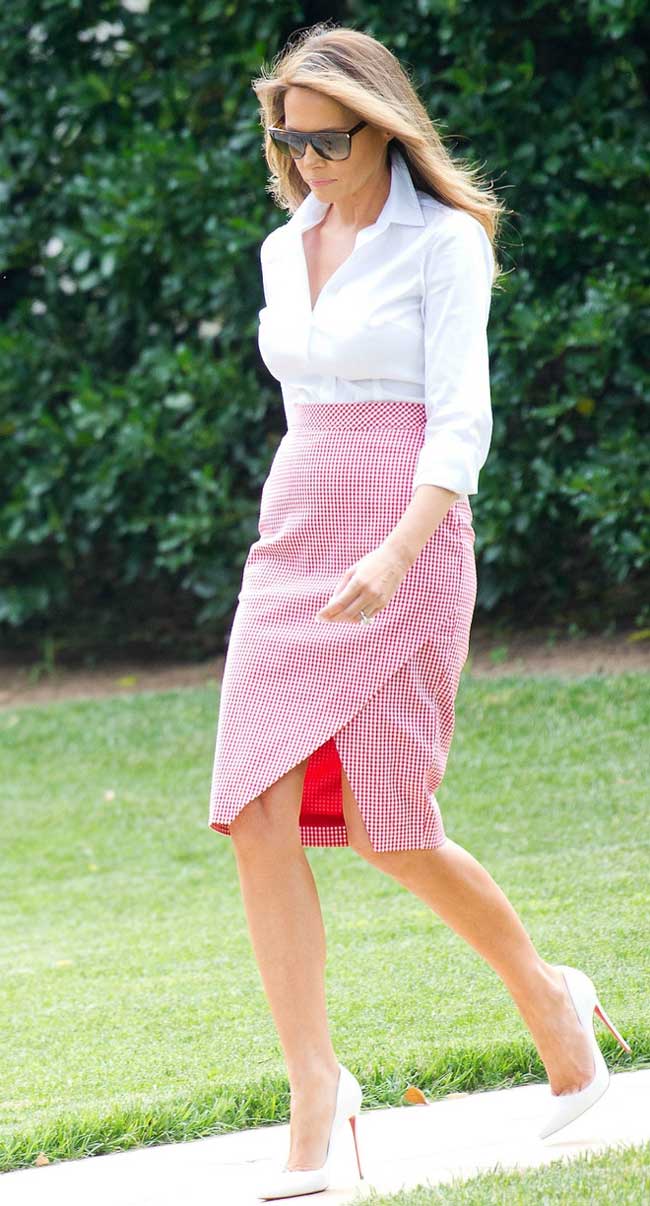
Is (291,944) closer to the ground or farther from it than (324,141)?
closer to the ground

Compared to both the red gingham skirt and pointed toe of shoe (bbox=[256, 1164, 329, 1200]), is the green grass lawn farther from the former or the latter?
the red gingham skirt

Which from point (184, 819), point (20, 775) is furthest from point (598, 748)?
point (20, 775)

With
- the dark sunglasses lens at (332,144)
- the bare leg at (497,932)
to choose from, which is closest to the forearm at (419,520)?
the bare leg at (497,932)

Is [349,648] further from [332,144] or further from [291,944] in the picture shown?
[332,144]

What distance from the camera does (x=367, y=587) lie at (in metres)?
2.62

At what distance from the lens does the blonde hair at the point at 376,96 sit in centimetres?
278

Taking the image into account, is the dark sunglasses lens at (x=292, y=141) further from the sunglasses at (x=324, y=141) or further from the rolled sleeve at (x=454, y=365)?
the rolled sleeve at (x=454, y=365)

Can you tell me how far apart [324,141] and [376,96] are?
12 cm

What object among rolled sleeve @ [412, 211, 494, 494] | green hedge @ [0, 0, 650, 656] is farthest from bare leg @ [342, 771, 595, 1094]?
green hedge @ [0, 0, 650, 656]

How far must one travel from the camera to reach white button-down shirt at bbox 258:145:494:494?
2.73 m

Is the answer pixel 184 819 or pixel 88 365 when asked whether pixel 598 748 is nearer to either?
pixel 184 819

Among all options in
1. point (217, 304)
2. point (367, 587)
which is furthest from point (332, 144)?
point (217, 304)

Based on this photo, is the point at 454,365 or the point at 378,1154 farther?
the point at 378,1154

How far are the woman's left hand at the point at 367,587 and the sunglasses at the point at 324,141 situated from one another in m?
0.73
